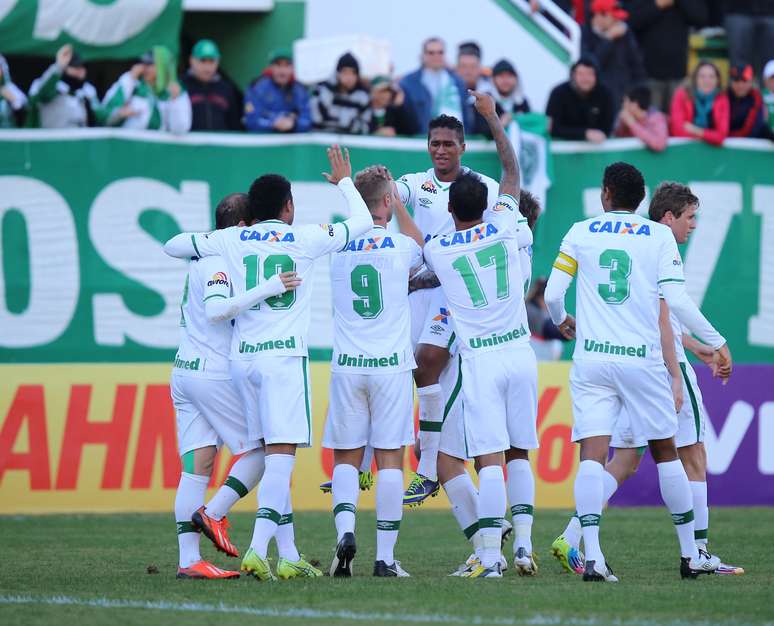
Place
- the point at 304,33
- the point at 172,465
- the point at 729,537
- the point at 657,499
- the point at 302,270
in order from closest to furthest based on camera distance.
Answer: the point at 302,270 < the point at 729,537 < the point at 172,465 < the point at 657,499 < the point at 304,33

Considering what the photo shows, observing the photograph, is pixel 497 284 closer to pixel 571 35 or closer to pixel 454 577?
pixel 454 577

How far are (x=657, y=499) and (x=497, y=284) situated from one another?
23.5 feet

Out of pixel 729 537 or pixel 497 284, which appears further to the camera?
pixel 729 537

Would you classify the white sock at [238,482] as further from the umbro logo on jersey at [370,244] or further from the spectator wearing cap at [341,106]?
the spectator wearing cap at [341,106]

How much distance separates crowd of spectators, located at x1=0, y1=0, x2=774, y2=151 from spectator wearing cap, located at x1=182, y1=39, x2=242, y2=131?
0.01 m

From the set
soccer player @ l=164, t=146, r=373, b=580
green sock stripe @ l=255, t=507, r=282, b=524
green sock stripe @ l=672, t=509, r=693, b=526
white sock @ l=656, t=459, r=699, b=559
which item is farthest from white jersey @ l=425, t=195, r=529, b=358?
green sock stripe @ l=255, t=507, r=282, b=524

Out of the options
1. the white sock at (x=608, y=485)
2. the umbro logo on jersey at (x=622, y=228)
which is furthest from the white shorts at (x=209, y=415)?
the umbro logo on jersey at (x=622, y=228)

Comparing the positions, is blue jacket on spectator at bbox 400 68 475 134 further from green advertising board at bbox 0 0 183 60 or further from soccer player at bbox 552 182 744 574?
soccer player at bbox 552 182 744 574

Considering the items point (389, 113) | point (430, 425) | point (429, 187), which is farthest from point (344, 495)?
point (389, 113)

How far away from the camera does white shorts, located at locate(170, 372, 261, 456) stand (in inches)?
380

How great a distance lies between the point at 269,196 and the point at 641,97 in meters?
9.05

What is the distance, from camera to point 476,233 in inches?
375

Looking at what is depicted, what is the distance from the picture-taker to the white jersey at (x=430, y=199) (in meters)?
10.5

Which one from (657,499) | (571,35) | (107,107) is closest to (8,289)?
(107,107)
